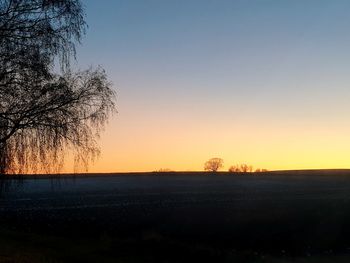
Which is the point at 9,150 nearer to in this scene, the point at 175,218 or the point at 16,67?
the point at 16,67

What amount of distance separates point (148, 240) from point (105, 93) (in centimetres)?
1284

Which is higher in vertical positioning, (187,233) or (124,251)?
(124,251)

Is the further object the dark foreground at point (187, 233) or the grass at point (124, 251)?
the dark foreground at point (187, 233)

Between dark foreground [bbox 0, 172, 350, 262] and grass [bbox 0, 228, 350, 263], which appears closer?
grass [bbox 0, 228, 350, 263]

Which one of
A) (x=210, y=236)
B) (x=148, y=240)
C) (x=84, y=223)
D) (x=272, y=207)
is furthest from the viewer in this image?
(x=272, y=207)

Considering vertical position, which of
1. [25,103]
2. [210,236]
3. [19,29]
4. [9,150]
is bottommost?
[210,236]

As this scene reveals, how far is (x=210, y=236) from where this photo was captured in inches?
1457

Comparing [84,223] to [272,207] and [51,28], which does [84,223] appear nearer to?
[272,207]

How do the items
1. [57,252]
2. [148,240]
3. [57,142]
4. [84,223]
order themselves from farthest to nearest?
[84,223] → [148,240] → [57,252] → [57,142]

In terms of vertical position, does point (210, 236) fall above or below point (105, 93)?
below

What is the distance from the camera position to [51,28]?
14.0 metres

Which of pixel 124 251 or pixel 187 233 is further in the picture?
pixel 187 233

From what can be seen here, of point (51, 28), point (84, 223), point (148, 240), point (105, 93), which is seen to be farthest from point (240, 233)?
point (51, 28)

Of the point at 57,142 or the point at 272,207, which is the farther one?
the point at 272,207
